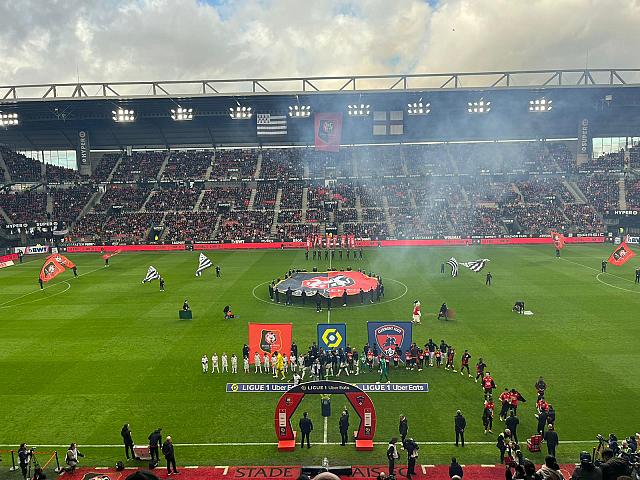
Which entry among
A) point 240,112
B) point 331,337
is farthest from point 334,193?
point 331,337

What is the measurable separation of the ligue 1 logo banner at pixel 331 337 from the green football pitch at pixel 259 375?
Answer: 176 cm

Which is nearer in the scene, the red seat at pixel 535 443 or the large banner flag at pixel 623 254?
the red seat at pixel 535 443

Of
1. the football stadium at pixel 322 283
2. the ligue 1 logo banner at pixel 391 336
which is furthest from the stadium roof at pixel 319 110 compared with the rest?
the ligue 1 logo banner at pixel 391 336

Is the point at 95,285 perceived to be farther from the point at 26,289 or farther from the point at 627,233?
the point at 627,233

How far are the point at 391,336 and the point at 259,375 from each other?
5949mm

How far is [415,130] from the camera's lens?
76.8m

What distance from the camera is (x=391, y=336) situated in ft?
71.6

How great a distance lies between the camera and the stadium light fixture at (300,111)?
65375 millimetres

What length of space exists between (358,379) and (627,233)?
183 feet

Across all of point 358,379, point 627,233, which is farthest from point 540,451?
point 627,233

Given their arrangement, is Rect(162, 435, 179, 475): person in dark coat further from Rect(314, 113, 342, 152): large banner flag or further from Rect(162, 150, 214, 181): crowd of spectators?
Rect(162, 150, 214, 181): crowd of spectators

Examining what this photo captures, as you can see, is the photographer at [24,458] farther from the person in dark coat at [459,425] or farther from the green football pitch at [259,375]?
the person in dark coat at [459,425]

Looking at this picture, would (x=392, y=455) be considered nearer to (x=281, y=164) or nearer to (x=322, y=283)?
(x=322, y=283)

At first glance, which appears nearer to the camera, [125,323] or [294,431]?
[294,431]
